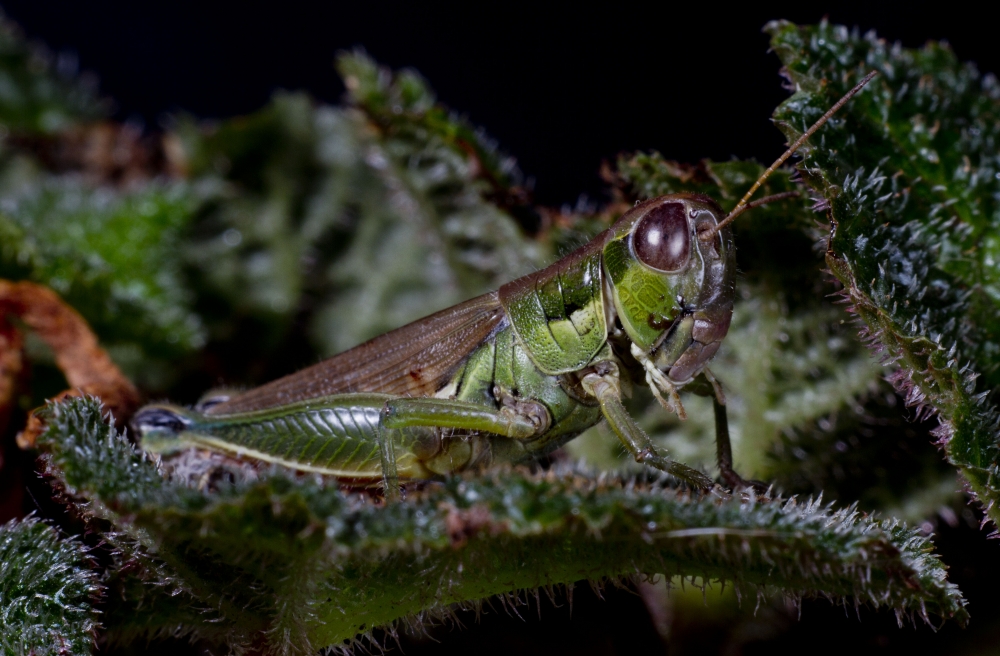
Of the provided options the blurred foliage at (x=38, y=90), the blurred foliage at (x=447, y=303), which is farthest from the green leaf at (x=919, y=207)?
the blurred foliage at (x=38, y=90)

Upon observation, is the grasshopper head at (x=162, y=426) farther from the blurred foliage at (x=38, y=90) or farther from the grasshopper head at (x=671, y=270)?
the blurred foliage at (x=38, y=90)

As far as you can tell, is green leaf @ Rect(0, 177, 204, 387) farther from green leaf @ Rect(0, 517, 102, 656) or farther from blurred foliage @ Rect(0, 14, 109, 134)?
green leaf @ Rect(0, 517, 102, 656)

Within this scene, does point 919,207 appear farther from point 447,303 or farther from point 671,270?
point 447,303

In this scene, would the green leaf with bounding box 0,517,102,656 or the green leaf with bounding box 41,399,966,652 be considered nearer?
the green leaf with bounding box 41,399,966,652

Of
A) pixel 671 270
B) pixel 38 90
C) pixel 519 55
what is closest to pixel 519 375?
pixel 671 270

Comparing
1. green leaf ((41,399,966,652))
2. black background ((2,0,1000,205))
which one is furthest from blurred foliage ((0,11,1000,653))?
black background ((2,0,1000,205))

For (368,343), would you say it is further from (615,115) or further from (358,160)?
(615,115)
